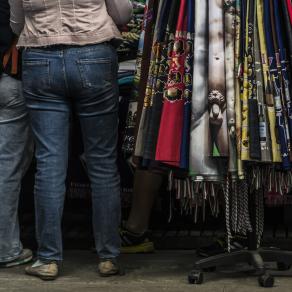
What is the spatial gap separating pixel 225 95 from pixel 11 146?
53.9 inches

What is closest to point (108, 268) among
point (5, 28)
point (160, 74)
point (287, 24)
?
point (160, 74)

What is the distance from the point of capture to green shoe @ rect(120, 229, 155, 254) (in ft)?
16.4

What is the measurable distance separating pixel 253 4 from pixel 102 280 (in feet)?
5.40

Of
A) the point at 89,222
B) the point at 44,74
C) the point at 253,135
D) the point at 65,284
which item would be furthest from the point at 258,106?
the point at 89,222

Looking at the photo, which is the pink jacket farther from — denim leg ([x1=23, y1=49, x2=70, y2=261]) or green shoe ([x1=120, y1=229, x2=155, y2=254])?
green shoe ([x1=120, y1=229, x2=155, y2=254])

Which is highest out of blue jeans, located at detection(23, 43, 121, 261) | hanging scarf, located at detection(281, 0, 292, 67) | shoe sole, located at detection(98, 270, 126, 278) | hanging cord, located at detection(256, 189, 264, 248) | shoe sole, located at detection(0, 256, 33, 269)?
Answer: hanging scarf, located at detection(281, 0, 292, 67)

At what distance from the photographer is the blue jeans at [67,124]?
165 inches

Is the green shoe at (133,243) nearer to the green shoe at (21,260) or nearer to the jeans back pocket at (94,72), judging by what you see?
the green shoe at (21,260)

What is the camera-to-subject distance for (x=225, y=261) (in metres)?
4.21

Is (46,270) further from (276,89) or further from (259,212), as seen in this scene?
(276,89)

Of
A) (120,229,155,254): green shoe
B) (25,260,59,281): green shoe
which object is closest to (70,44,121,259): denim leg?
(25,260,59,281): green shoe

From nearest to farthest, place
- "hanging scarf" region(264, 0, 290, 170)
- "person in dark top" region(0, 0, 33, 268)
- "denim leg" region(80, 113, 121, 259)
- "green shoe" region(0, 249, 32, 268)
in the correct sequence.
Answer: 1. "hanging scarf" region(264, 0, 290, 170)
2. "denim leg" region(80, 113, 121, 259)
3. "person in dark top" region(0, 0, 33, 268)
4. "green shoe" region(0, 249, 32, 268)

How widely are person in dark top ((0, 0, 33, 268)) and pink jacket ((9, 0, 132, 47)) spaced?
0.96 feet

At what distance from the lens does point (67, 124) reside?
432 centimetres
